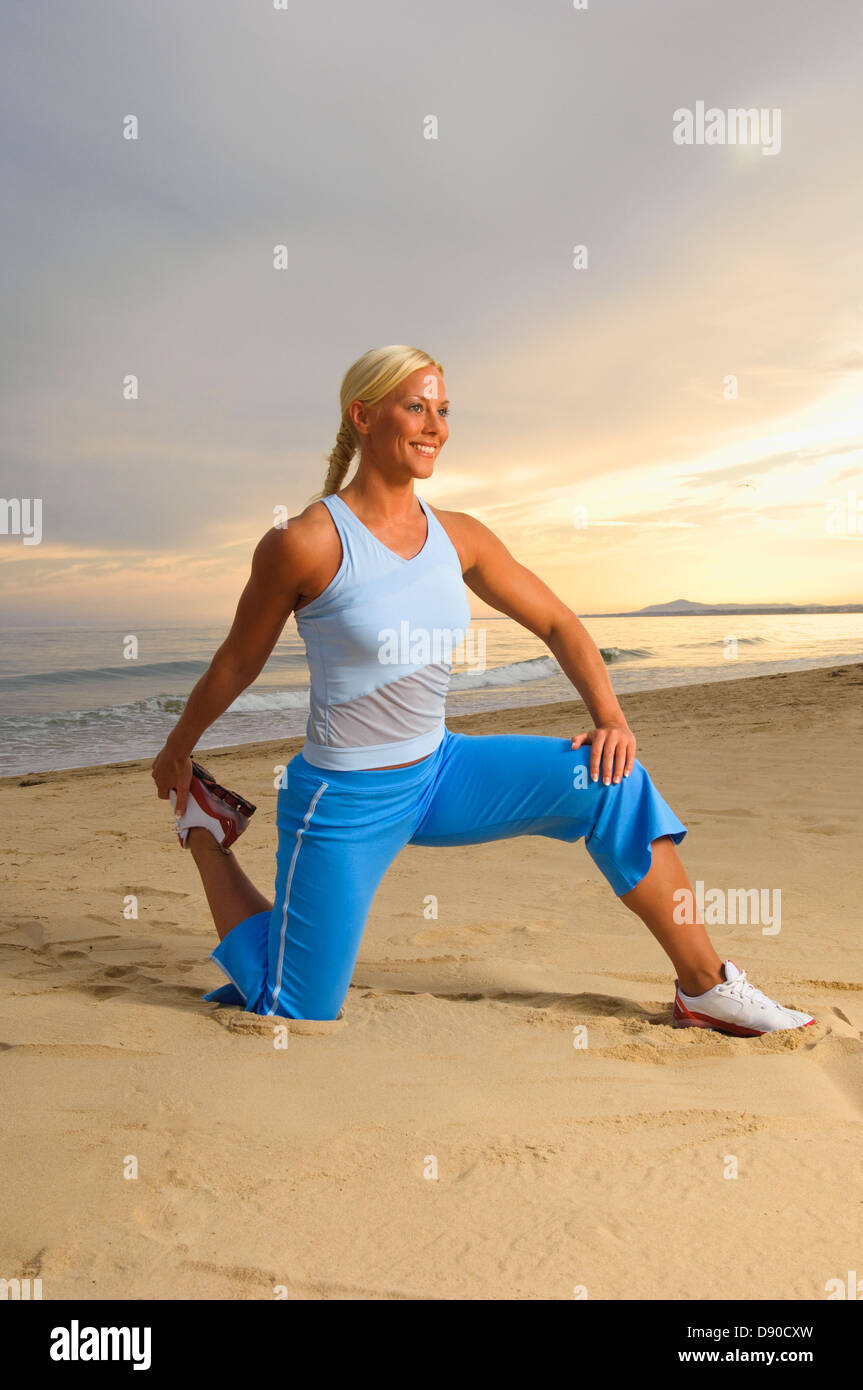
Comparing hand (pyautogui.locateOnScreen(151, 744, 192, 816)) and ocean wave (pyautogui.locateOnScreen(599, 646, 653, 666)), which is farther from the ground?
ocean wave (pyautogui.locateOnScreen(599, 646, 653, 666))

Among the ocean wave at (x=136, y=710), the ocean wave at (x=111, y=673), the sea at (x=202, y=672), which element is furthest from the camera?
the ocean wave at (x=111, y=673)

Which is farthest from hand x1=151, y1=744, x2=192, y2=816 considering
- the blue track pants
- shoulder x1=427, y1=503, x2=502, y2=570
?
shoulder x1=427, y1=503, x2=502, y2=570

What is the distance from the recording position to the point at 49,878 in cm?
478

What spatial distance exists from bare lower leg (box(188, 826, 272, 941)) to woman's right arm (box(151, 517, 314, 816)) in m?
0.17

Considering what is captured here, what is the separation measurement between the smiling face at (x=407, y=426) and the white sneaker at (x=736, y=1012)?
156 centimetres

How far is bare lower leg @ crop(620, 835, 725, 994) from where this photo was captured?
256 cm

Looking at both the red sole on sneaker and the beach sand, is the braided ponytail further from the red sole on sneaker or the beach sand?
the red sole on sneaker

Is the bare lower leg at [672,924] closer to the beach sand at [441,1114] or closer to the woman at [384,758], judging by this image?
the woman at [384,758]

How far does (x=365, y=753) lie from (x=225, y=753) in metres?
7.79

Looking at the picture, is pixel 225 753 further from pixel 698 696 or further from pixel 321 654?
pixel 321 654

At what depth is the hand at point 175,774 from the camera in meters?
2.76

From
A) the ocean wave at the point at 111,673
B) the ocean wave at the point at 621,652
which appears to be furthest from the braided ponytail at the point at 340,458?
the ocean wave at the point at 621,652

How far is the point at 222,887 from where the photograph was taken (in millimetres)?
2850
